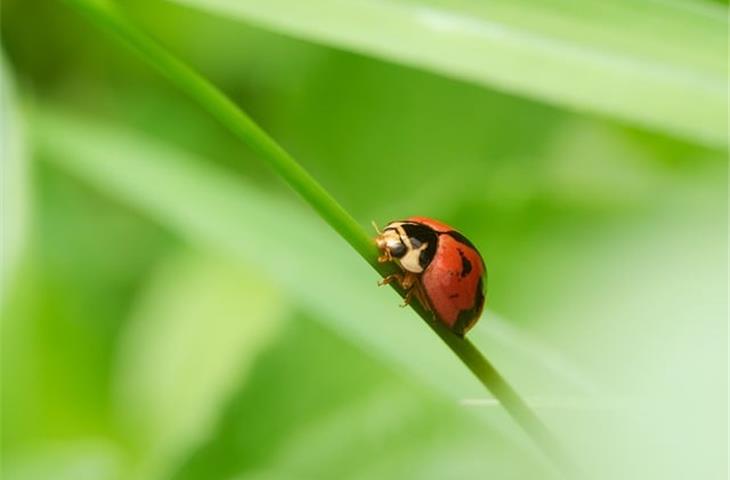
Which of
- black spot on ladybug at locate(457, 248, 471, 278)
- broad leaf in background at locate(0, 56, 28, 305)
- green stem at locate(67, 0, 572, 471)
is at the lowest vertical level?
green stem at locate(67, 0, 572, 471)

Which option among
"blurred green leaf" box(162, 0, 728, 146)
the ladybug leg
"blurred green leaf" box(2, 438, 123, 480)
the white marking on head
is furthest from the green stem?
"blurred green leaf" box(2, 438, 123, 480)

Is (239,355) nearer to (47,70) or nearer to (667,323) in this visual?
(47,70)

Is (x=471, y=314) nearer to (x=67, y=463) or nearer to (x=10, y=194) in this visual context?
(x=67, y=463)

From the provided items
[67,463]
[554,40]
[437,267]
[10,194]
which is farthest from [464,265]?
[10,194]

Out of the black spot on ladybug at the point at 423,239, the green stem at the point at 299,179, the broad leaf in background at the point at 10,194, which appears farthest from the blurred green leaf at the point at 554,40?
the broad leaf in background at the point at 10,194

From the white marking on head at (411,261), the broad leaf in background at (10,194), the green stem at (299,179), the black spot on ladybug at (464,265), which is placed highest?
the broad leaf in background at (10,194)

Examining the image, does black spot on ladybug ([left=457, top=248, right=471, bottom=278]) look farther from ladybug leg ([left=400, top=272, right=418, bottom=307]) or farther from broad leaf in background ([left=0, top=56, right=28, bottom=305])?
broad leaf in background ([left=0, top=56, right=28, bottom=305])

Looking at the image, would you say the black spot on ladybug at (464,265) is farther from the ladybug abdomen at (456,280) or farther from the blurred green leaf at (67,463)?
the blurred green leaf at (67,463)

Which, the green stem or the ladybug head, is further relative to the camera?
the ladybug head
